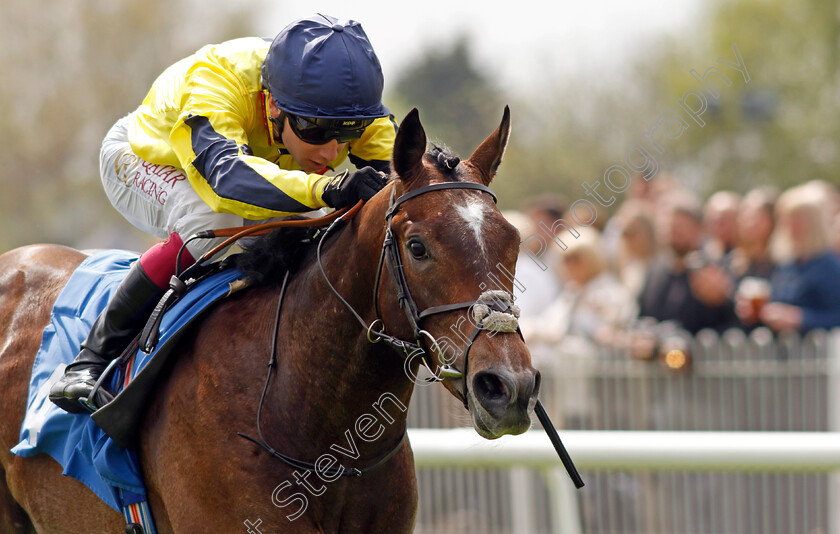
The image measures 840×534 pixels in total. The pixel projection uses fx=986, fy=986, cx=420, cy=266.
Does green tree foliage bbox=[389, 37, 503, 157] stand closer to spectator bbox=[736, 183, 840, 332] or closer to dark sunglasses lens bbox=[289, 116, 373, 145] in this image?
spectator bbox=[736, 183, 840, 332]

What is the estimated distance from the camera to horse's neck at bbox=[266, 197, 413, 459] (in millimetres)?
2949

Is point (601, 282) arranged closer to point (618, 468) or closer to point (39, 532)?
point (618, 468)

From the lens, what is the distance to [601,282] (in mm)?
7031

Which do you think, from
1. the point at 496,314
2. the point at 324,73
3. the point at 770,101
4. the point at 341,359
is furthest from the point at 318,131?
the point at 770,101

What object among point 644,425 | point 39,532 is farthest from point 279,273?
point 644,425

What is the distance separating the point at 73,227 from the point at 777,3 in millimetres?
21590

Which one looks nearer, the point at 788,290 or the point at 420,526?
the point at 788,290

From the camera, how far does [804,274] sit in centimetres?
627

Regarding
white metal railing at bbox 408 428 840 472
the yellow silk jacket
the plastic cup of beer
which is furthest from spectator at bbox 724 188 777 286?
the yellow silk jacket

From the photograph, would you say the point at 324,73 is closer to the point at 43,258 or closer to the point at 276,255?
the point at 276,255

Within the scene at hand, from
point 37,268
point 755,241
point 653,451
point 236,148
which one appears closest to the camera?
point 236,148

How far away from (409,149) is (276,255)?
730mm

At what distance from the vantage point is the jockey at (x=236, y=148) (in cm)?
306

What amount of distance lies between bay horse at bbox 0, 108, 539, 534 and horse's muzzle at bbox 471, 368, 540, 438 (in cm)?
9
